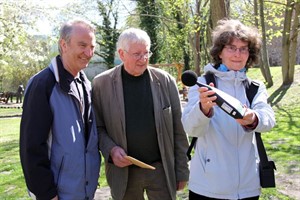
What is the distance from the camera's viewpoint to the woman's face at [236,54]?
244 cm

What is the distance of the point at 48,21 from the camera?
1973 centimetres

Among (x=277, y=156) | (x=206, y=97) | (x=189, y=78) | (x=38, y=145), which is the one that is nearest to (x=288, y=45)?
A: (x=277, y=156)

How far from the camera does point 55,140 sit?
2484 mm

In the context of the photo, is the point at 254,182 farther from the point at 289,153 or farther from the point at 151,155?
the point at 289,153

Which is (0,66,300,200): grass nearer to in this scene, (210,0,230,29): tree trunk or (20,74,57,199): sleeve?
(210,0,230,29): tree trunk

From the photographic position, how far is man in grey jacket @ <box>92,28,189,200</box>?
297 cm

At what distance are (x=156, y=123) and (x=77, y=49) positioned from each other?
870 millimetres

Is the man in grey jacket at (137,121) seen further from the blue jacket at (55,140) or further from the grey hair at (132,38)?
the blue jacket at (55,140)

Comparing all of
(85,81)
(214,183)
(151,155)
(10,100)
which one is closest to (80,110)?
(85,81)

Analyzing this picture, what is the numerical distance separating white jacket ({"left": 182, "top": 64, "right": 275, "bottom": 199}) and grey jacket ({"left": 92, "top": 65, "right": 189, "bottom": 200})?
0.64 meters

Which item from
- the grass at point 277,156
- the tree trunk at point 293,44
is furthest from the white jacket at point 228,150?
the tree trunk at point 293,44

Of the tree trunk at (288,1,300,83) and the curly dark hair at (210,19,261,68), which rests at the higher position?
the tree trunk at (288,1,300,83)

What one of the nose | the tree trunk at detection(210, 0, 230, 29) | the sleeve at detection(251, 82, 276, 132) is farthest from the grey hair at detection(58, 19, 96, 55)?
the tree trunk at detection(210, 0, 230, 29)

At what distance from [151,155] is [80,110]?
2.50ft
